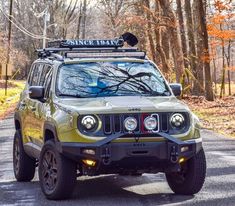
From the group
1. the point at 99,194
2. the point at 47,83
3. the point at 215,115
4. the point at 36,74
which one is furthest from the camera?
the point at 215,115

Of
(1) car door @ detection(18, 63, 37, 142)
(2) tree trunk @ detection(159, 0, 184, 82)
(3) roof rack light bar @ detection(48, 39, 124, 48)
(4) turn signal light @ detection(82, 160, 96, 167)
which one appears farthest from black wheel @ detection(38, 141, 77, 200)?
(2) tree trunk @ detection(159, 0, 184, 82)

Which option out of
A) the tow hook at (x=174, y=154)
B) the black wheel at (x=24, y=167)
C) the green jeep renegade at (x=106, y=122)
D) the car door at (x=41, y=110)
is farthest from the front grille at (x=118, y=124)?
the black wheel at (x=24, y=167)

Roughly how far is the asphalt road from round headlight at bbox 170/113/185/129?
0.96 metres

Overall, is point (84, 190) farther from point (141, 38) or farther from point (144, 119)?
point (141, 38)

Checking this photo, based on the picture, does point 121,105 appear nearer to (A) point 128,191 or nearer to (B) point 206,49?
(A) point 128,191

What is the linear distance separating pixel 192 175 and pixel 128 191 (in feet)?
3.42

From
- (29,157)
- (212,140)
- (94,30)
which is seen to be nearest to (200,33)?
(212,140)

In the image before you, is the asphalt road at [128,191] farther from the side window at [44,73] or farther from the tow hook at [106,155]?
the side window at [44,73]

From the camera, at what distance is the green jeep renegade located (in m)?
8.15

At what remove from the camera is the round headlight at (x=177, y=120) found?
8.37 m

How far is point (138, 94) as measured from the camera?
30.4 ft

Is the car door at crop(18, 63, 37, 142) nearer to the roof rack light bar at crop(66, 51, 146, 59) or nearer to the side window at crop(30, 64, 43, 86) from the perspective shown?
the side window at crop(30, 64, 43, 86)

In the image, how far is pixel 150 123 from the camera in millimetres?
8266

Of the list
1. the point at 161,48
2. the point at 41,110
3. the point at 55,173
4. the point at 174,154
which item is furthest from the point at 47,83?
the point at 161,48
